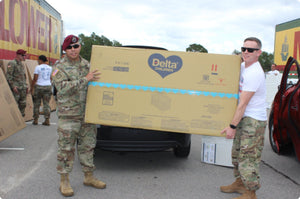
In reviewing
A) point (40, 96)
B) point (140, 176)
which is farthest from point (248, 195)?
point (40, 96)

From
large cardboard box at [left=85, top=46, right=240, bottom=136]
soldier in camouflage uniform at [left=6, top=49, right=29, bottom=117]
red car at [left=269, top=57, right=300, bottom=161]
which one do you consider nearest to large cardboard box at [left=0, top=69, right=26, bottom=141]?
soldier in camouflage uniform at [left=6, top=49, right=29, bottom=117]

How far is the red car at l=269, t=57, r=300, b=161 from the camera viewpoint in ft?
12.4

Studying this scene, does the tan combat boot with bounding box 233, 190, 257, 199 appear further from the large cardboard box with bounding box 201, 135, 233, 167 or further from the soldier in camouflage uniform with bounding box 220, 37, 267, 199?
the large cardboard box with bounding box 201, 135, 233, 167

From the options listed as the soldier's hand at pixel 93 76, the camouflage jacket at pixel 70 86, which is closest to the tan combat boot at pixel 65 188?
the camouflage jacket at pixel 70 86

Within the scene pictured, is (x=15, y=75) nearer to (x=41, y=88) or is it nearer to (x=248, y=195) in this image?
(x=41, y=88)

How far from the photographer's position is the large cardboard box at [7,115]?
4895 mm

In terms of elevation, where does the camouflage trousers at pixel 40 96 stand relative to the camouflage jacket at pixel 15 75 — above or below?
below

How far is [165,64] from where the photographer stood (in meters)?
3.15

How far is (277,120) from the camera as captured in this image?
4320 mm

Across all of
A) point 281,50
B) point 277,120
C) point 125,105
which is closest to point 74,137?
point 125,105

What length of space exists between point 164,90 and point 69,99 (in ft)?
3.56

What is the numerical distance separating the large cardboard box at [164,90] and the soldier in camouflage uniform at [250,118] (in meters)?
0.13

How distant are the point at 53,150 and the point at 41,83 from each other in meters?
2.97

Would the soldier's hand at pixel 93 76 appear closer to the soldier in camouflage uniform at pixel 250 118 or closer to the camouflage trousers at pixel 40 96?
the soldier in camouflage uniform at pixel 250 118
